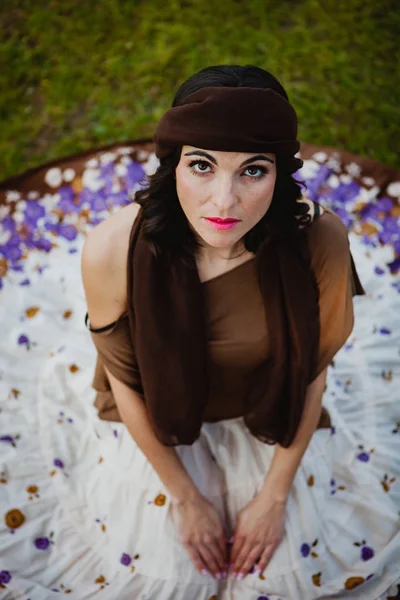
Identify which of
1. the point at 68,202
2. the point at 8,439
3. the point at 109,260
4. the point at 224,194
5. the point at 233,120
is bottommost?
the point at 8,439

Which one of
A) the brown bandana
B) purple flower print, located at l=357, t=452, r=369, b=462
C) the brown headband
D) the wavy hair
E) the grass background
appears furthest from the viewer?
the grass background

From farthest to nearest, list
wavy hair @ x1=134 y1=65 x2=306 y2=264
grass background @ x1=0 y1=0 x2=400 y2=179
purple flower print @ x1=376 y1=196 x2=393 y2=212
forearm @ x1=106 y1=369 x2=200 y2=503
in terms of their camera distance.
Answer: grass background @ x1=0 y1=0 x2=400 y2=179
purple flower print @ x1=376 y1=196 x2=393 y2=212
forearm @ x1=106 y1=369 x2=200 y2=503
wavy hair @ x1=134 y1=65 x2=306 y2=264

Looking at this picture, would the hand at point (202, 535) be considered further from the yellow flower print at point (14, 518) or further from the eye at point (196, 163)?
the eye at point (196, 163)

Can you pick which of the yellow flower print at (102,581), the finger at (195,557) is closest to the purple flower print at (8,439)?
the yellow flower print at (102,581)

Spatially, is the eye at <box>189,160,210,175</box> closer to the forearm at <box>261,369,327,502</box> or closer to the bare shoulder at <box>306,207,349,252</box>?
the bare shoulder at <box>306,207,349,252</box>

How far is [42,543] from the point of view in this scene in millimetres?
2113

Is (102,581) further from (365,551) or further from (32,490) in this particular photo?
(365,551)

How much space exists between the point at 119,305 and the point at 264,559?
0.94m

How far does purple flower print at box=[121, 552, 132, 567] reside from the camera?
196 centimetres

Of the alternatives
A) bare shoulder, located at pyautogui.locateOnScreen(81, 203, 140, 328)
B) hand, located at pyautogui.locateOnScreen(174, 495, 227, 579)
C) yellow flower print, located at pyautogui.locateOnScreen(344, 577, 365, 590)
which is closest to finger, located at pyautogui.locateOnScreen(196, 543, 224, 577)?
hand, located at pyautogui.locateOnScreen(174, 495, 227, 579)

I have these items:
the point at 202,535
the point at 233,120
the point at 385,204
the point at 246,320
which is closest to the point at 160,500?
the point at 202,535

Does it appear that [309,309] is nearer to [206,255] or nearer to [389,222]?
[206,255]

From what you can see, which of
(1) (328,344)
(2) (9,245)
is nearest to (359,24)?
(2) (9,245)

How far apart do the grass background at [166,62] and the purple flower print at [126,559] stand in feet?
7.77
